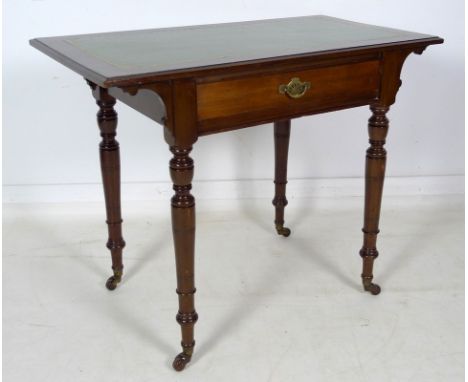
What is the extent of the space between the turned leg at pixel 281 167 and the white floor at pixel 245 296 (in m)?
0.07

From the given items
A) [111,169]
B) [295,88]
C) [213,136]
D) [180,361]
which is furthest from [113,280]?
[295,88]

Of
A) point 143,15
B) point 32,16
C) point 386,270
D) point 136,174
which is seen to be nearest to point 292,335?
point 386,270

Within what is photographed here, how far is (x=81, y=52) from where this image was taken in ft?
6.21

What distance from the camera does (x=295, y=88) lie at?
1.85 metres

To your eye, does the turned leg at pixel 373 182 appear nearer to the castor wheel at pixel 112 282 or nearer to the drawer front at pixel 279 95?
the drawer front at pixel 279 95

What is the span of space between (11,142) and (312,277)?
149 cm

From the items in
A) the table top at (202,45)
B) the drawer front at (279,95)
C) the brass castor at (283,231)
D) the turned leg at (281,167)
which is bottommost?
the brass castor at (283,231)

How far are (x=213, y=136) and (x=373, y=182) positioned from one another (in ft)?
3.39

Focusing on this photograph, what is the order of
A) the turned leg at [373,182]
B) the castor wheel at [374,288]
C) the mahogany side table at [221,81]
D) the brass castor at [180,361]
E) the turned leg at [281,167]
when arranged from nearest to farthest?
1. the mahogany side table at [221,81]
2. the brass castor at [180,361]
3. the turned leg at [373,182]
4. the castor wheel at [374,288]
5. the turned leg at [281,167]

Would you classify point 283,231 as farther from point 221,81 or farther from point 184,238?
point 221,81

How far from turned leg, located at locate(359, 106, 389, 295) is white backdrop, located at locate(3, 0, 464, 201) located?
0.90 metres

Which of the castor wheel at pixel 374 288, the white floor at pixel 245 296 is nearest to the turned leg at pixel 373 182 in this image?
the castor wheel at pixel 374 288

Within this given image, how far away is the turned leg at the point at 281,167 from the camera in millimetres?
2627

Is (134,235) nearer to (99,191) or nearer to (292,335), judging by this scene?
(99,191)
